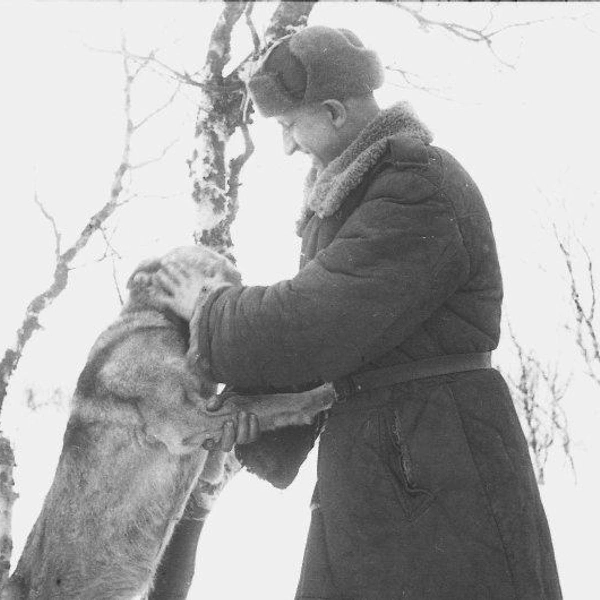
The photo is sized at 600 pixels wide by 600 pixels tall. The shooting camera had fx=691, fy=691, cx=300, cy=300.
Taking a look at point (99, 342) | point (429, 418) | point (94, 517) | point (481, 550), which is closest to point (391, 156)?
point (429, 418)

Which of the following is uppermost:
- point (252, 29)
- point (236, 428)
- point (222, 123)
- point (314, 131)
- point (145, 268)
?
point (252, 29)

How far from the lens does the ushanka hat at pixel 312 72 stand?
5.89 feet

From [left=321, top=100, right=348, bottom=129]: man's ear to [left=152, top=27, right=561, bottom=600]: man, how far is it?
0.18 meters

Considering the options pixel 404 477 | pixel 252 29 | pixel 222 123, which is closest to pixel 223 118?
pixel 222 123

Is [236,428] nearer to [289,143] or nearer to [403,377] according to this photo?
[403,377]

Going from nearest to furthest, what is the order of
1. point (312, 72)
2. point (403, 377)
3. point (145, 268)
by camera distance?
point (403, 377), point (312, 72), point (145, 268)

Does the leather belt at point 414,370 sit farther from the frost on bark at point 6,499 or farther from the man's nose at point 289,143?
the frost on bark at point 6,499

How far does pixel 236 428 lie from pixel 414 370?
0.57 m

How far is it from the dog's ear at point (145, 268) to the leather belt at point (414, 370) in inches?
34.6

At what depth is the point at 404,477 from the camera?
4.86 ft

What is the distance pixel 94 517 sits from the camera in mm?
2004

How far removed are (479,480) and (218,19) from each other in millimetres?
3373

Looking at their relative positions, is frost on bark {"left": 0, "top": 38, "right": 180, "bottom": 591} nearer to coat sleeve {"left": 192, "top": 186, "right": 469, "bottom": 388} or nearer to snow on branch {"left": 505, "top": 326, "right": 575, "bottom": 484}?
coat sleeve {"left": 192, "top": 186, "right": 469, "bottom": 388}

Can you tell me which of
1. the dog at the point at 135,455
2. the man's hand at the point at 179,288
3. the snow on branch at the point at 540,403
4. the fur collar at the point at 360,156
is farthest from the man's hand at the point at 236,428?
the snow on branch at the point at 540,403
